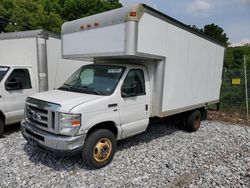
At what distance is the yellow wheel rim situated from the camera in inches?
163

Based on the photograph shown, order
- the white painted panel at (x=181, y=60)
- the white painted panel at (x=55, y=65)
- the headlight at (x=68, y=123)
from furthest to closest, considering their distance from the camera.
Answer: the white painted panel at (x=55, y=65) → the white painted panel at (x=181, y=60) → the headlight at (x=68, y=123)

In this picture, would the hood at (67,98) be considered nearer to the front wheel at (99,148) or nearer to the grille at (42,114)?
the grille at (42,114)

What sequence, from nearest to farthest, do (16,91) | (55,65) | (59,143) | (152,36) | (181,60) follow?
(59,143) < (152,36) < (181,60) < (16,91) < (55,65)

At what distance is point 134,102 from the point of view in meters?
4.75

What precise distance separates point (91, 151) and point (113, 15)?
2.74 meters

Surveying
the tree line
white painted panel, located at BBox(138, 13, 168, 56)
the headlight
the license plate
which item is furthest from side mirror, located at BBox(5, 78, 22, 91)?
the tree line

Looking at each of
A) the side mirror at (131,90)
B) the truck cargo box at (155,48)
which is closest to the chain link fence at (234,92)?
the truck cargo box at (155,48)

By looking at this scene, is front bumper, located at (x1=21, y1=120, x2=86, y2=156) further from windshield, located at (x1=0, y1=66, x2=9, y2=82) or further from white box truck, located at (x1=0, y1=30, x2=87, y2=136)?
windshield, located at (x1=0, y1=66, x2=9, y2=82)

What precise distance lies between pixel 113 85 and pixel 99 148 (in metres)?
1.31

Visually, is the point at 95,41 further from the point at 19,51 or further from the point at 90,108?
the point at 19,51

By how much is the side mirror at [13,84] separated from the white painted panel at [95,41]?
165cm

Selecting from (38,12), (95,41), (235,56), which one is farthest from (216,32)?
(95,41)

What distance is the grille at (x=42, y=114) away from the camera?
3805 millimetres

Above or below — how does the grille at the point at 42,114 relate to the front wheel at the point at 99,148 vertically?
above
